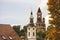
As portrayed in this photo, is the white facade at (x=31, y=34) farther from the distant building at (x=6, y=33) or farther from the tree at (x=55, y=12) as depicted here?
the tree at (x=55, y=12)

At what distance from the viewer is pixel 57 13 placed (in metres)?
48.7

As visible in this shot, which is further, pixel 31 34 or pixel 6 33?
pixel 31 34

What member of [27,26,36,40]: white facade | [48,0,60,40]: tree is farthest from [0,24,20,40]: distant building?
[27,26,36,40]: white facade

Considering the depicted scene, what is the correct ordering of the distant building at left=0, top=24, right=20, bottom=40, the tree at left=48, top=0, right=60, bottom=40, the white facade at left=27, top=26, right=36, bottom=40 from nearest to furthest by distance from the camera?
1. the tree at left=48, top=0, right=60, bottom=40
2. the distant building at left=0, top=24, right=20, bottom=40
3. the white facade at left=27, top=26, right=36, bottom=40

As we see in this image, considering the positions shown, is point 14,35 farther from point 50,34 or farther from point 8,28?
point 50,34

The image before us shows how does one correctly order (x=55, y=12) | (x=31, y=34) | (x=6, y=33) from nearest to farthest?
(x=55, y=12) → (x=6, y=33) → (x=31, y=34)

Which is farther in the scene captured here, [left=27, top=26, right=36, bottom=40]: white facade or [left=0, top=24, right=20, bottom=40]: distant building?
[left=27, top=26, right=36, bottom=40]: white facade

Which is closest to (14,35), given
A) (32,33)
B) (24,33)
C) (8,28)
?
(8,28)

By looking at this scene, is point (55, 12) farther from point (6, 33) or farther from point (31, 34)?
point (31, 34)

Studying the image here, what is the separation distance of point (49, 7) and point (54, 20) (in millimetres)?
1800

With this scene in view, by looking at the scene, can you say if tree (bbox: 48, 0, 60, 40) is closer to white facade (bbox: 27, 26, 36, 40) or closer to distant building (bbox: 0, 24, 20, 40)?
distant building (bbox: 0, 24, 20, 40)

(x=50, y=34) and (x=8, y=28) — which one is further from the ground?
(x=50, y=34)

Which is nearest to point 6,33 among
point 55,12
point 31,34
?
point 55,12

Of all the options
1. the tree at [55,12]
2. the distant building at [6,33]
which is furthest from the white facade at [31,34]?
the tree at [55,12]
